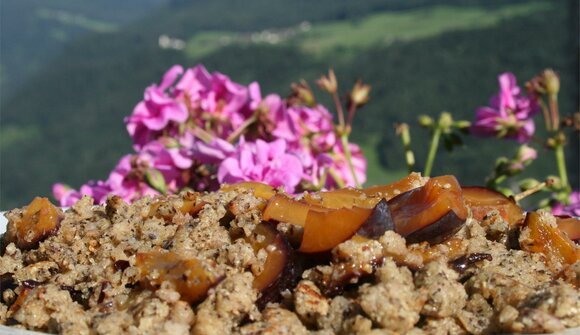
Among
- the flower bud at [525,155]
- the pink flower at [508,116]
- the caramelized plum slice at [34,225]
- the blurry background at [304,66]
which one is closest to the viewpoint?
the caramelized plum slice at [34,225]

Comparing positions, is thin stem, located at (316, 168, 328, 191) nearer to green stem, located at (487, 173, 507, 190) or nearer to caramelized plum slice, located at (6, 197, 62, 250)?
green stem, located at (487, 173, 507, 190)

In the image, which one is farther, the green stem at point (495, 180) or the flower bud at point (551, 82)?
the flower bud at point (551, 82)

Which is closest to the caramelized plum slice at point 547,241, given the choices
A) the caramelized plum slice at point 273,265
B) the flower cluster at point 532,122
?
the caramelized plum slice at point 273,265

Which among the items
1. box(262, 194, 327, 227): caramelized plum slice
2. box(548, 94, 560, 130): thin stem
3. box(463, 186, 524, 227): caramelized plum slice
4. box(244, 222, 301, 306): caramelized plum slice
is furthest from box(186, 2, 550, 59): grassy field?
box(244, 222, 301, 306): caramelized plum slice

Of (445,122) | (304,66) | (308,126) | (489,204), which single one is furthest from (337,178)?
(304,66)

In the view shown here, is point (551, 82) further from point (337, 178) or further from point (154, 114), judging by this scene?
point (154, 114)

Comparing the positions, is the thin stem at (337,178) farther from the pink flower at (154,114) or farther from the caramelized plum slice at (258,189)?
the caramelized plum slice at (258,189)
